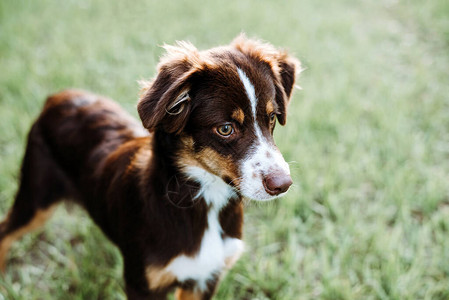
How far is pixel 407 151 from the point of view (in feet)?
Answer: 14.5

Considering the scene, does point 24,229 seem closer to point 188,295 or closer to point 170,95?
point 188,295

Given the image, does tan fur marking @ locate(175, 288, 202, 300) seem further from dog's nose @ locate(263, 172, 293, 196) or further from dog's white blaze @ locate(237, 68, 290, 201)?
dog's nose @ locate(263, 172, 293, 196)

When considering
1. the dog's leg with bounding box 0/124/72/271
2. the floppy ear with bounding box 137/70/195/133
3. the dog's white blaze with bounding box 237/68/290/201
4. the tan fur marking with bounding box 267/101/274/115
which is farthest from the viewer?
the dog's leg with bounding box 0/124/72/271

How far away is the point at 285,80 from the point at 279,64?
0.35 feet

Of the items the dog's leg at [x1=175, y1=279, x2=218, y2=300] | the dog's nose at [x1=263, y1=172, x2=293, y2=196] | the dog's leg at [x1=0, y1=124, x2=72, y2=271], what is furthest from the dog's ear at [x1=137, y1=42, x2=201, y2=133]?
the dog's leg at [x1=0, y1=124, x2=72, y2=271]

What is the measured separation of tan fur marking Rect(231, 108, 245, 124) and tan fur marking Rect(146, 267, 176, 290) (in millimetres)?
961

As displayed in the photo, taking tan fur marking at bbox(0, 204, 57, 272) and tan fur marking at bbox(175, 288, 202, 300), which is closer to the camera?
tan fur marking at bbox(175, 288, 202, 300)

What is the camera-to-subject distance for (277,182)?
6.17 ft

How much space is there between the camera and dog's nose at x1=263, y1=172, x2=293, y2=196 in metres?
1.88

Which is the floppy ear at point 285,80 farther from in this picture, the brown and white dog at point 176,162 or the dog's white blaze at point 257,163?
the dog's white blaze at point 257,163

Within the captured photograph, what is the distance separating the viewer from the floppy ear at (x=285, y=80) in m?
2.34

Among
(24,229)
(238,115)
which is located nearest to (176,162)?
(238,115)

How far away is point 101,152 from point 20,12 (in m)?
5.77

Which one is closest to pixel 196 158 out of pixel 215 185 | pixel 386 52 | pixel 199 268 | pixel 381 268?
pixel 215 185
